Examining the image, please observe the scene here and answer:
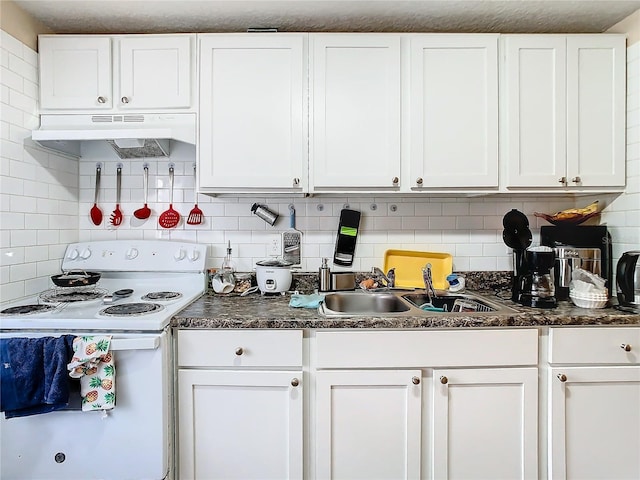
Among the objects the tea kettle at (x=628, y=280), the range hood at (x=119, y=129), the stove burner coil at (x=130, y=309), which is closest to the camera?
the stove burner coil at (x=130, y=309)

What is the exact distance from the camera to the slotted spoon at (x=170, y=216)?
6.70 ft

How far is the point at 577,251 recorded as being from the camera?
5.85ft

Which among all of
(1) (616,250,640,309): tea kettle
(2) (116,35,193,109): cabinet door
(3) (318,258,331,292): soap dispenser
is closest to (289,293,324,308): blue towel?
(3) (318,258,331,292): soap dispenser

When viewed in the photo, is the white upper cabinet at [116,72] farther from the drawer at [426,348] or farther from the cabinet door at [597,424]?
the cabinet door at [597,424]

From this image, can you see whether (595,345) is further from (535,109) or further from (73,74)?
(73,74)

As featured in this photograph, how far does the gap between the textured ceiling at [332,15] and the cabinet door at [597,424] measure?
1.67 meters

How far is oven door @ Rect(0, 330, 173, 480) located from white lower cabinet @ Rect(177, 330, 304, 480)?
102 mm

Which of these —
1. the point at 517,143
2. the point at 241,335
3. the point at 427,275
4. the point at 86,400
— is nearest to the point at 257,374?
the point at 241,335

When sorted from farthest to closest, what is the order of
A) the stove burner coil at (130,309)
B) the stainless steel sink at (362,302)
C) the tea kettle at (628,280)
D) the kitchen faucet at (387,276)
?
1. the kitchen faucet at (387,276)
2. the stainless steel sink at (362,302)
3. the tea kettle at (628,280)
4. the stove burner coil at (130,309)

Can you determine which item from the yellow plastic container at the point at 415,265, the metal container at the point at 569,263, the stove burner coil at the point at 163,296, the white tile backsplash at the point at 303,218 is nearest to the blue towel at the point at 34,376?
the stove burner coil at the point at 163,296

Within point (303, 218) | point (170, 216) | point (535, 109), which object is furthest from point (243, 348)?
point (535, 109)

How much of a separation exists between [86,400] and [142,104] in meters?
1.35

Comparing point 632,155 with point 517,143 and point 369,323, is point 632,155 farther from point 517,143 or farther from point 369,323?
point 369,323

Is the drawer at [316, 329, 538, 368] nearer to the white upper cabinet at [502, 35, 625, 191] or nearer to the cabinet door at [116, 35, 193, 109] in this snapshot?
the white upper cabinet at [502, 35, 625, 191]
